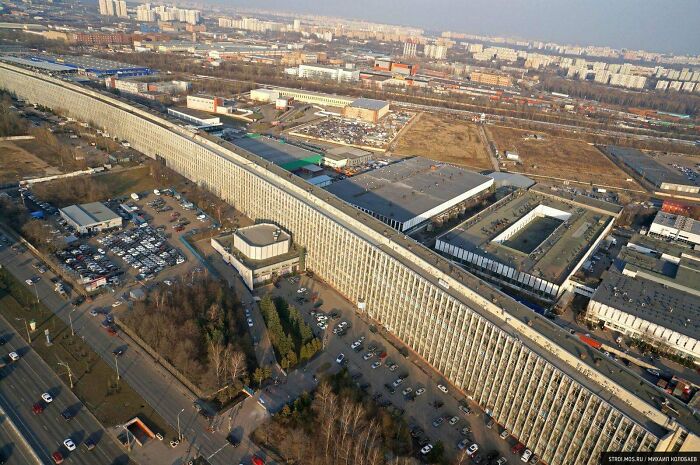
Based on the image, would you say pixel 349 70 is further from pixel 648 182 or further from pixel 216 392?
pixel 216 392

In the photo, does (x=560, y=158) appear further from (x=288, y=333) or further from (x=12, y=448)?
(x=12, y=448)

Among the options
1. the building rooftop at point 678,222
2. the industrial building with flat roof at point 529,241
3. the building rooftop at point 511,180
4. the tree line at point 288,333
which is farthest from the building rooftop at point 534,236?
the tree line at point 288,333

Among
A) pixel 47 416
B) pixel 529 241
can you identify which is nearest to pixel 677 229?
pixel 529 241

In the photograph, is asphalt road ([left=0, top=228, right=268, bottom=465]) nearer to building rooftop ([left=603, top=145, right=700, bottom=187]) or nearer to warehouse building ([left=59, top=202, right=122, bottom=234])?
warehouse building ([left=59, top=202, right=122, bottom=234])

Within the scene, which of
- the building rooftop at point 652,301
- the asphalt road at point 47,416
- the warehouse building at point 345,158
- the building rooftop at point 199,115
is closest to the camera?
the asphalt road at point 47,416

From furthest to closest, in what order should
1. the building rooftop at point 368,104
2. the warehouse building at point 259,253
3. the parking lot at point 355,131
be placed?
the building rooftop at point 368,104 → the parking lot at point 355,131 → the warehouse building at point 259,253

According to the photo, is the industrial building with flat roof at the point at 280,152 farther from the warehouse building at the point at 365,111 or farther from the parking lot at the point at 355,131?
the warehouse building at the point at 365,111

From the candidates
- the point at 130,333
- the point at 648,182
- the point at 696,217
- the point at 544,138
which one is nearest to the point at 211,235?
the point at 130,333
